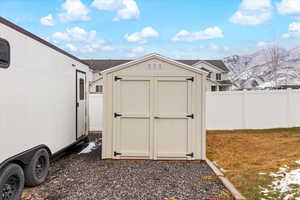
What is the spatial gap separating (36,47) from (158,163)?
3.62 metres

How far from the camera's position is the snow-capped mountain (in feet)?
107

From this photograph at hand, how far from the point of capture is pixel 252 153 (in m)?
6.45

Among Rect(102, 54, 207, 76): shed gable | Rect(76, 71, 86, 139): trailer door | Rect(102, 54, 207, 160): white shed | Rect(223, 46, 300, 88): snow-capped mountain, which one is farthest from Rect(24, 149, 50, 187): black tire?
Rect(223, 46, 300, 88): snow-capped mountain

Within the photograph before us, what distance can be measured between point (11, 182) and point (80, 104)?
359cm

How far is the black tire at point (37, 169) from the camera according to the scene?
3.87m

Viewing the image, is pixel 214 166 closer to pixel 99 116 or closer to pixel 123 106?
pixel 123 106

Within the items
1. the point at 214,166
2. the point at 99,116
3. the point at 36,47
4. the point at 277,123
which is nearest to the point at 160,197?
the point at 214,166

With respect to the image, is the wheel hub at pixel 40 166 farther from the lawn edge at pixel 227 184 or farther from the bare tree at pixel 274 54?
the bare tree at pixel 274 54

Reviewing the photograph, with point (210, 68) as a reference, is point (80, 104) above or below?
below

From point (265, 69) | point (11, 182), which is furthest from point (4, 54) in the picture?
point (265, 69)

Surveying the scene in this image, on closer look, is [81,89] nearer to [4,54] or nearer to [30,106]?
[30,106]

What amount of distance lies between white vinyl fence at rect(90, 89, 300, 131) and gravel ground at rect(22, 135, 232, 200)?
4.82 metres

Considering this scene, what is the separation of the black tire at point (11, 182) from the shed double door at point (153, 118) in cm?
258

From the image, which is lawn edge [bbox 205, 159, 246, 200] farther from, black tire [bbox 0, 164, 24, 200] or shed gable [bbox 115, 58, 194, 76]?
black tire [bbox 0, 164, 24, 200]
